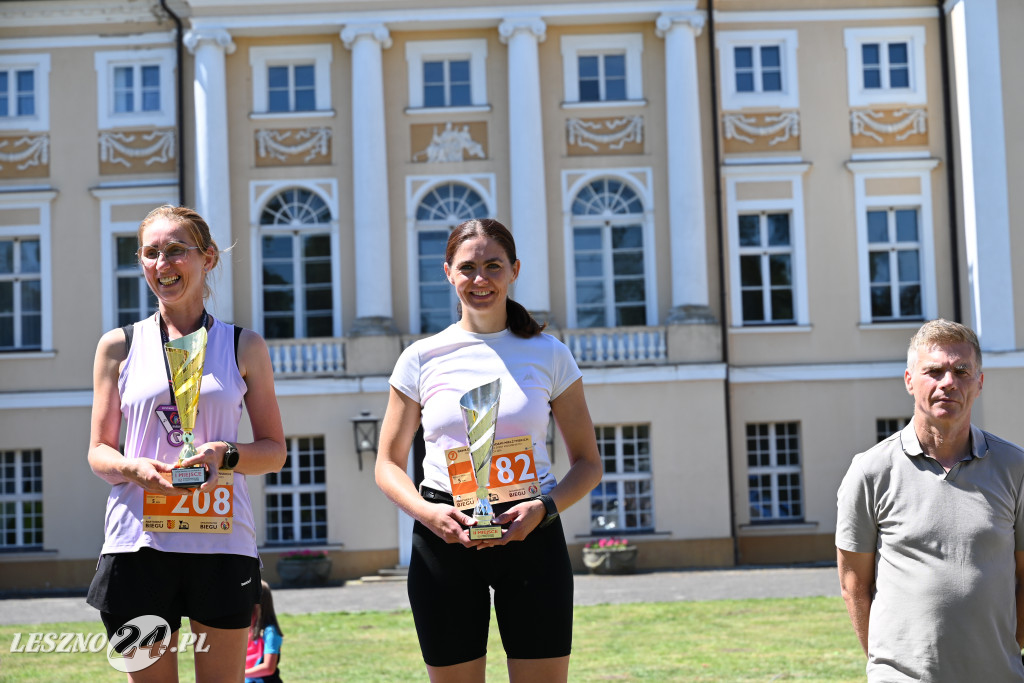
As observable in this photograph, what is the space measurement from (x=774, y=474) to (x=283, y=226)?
31.8 ft

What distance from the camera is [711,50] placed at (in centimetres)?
2206

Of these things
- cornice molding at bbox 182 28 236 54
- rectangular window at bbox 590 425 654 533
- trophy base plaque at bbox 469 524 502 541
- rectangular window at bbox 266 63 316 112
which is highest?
cornice molding at bbox 182 28 236 54

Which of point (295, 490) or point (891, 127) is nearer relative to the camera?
point (295, 490)

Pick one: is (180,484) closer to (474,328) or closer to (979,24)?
(474,328)

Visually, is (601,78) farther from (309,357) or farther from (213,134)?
(309,357)

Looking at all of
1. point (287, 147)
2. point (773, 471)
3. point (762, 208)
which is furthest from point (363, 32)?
point (773, 471)

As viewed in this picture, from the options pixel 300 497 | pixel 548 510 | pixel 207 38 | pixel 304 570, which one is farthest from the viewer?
pixel 300 497

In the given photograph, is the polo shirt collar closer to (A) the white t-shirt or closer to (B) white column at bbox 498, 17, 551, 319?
(A) the white t-shirt

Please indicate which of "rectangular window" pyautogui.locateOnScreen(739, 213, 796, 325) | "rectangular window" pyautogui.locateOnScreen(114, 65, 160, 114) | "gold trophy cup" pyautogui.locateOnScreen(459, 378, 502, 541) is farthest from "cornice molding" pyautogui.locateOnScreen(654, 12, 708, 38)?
"gold trophy cup" pyautogui.locateOnScreen(459, 378, 502, 541)

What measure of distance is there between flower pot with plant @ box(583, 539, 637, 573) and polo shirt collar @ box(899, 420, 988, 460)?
16992 millimetres

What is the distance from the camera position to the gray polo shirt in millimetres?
3789

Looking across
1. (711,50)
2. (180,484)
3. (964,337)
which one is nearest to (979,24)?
(711,50)

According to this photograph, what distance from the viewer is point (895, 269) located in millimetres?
22406

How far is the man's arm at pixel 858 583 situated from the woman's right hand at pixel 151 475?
2064mm
